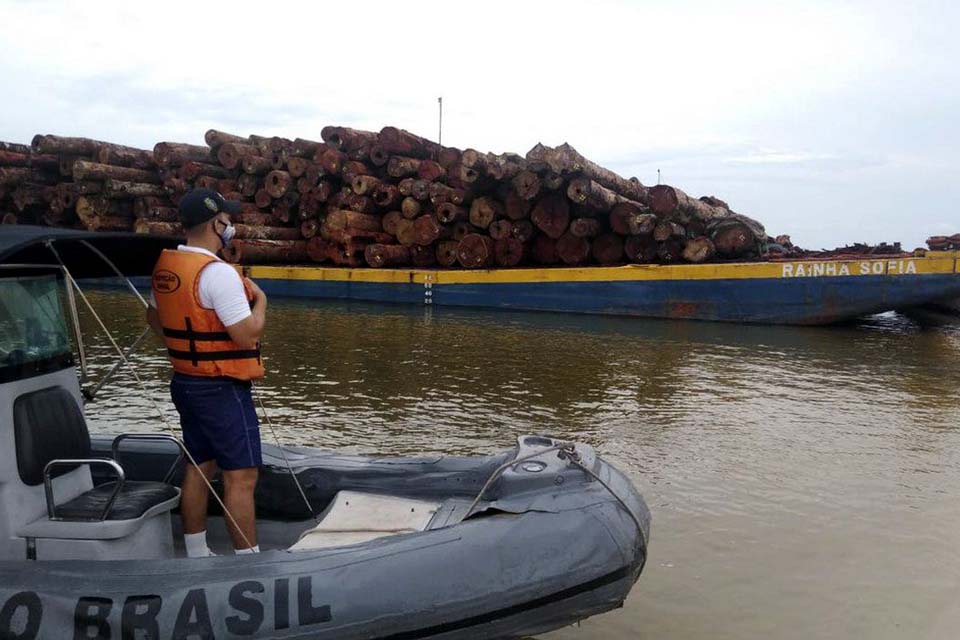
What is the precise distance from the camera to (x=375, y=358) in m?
9.13

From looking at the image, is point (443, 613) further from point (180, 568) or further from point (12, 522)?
point (12, 522)

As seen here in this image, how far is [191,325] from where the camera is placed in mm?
3074

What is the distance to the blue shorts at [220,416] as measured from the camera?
312 cm

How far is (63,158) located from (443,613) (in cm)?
2027

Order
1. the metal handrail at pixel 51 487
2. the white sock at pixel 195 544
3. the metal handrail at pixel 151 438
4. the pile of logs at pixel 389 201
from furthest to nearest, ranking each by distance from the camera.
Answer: the pile of logs at pixel 389 201 → the metal handrail at pixel 151 438 → the white sock at pixel 195 544 → the metal handrail at pixel 51 487

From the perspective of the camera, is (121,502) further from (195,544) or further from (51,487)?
(195,544)

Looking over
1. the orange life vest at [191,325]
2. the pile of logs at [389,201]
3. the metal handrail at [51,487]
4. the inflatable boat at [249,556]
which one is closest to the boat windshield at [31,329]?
the inflatable boat at [249,556]

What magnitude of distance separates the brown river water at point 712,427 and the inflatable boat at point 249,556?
0.60 metres

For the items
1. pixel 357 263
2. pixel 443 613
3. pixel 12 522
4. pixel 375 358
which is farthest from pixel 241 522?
pixel 357 263

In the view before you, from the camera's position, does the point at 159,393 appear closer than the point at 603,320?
Yes

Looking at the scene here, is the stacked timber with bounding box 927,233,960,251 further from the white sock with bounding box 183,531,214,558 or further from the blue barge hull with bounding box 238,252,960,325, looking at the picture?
the white sock with bounding box 183,531,214,558

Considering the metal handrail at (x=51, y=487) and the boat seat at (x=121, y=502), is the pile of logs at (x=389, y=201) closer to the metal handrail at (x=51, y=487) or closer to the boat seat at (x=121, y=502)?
the boat seat at (x=121, y=502)

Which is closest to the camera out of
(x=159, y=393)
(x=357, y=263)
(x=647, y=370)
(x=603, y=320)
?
(x=159, y=393)

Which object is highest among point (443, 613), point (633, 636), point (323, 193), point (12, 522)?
point (323, 193)
